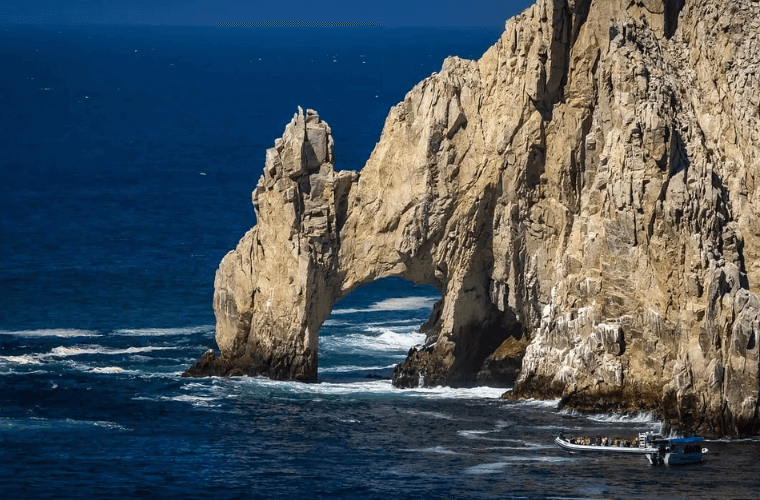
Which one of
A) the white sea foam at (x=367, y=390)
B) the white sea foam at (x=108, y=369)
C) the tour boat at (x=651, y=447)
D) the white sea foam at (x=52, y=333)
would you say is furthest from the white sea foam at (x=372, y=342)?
the tour boat at (x=651, y=447)

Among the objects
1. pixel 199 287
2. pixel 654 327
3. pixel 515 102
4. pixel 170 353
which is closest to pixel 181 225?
pixel 199 287

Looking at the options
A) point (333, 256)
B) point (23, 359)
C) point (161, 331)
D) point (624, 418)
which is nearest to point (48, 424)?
point (23, 359)

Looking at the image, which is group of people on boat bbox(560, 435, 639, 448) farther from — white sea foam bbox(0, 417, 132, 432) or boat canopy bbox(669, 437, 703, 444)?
white sea foam bbox(0, 417, 132, 432)

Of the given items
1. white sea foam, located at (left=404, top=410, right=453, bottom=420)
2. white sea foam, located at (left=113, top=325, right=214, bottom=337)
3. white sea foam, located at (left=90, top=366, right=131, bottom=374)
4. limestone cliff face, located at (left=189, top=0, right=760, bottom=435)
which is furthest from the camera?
white sea foam, located at (left=113, top=325, right=214, bottom=337)

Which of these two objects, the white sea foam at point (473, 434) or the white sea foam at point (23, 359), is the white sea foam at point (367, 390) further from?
the white sea foam at point (23, 359)

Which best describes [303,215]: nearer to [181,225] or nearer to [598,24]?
[598,24]

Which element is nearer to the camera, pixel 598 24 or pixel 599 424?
pixel 599 424

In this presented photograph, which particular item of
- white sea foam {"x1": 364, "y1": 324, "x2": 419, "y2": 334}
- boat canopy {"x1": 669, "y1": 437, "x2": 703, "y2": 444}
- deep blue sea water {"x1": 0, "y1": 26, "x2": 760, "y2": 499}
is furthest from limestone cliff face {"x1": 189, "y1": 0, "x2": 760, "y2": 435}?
white sea foam {"x1": 364, "y1": 324, "x2": 419, "y2": 334}
